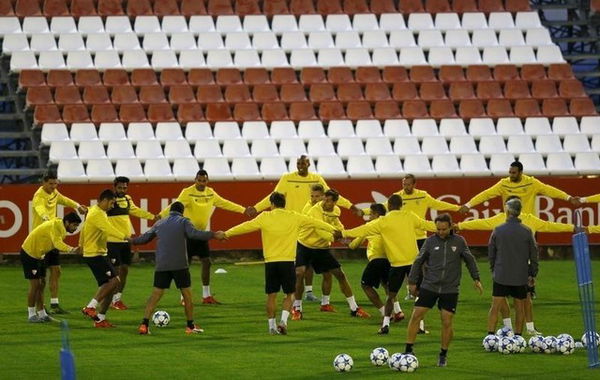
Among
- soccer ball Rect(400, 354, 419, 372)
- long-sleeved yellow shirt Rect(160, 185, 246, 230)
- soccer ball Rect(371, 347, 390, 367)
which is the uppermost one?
long-sleeved yellow shirt Rect(160, 185, 246, 230)

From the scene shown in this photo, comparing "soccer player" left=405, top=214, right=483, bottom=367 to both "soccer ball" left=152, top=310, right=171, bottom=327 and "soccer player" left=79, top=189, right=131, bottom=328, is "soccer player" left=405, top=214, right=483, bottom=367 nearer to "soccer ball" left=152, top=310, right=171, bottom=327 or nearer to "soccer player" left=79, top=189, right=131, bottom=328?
"soccer ball" left=152, top=310, right=171, bottom=327

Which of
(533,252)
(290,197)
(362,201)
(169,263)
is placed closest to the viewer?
(533,252)

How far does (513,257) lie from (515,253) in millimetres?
60

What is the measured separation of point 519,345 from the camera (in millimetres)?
17375

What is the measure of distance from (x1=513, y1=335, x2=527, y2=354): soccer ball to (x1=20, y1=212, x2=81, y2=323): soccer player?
277 inches

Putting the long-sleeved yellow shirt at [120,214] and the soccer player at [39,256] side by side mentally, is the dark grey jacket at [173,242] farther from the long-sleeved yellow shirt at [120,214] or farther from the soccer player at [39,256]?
the long-sleeved yellow shirt at [120,214]

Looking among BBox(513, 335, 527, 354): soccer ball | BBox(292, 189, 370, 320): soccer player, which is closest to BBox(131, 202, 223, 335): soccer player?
BBox(292, 189, 370, 320): soccer player

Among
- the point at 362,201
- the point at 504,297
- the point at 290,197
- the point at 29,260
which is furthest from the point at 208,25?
the point at 504,297

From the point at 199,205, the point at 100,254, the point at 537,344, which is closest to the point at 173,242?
the point at 100,254

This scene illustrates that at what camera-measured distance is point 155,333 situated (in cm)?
1953

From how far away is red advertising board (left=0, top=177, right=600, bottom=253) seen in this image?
29.4 meters

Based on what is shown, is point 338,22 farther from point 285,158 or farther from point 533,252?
point 533,252

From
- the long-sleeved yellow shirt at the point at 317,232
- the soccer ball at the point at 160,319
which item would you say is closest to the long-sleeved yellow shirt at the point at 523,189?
the long-sleeved yellow shirt at the point at 317,232

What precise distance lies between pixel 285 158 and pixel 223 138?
166cm
